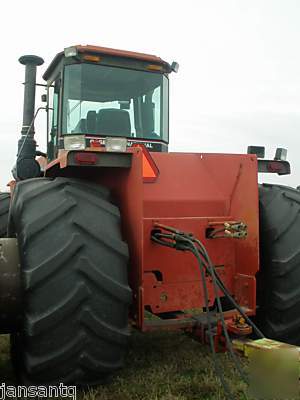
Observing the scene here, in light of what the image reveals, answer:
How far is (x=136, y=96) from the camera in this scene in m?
5.09

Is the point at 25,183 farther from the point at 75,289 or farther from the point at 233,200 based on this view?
the point at 233,200

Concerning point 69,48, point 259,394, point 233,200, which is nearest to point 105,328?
point 259,394

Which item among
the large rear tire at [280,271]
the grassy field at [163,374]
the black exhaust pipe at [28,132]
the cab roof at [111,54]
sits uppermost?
the cab roof at [111,54]

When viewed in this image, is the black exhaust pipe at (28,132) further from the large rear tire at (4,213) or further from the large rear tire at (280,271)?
the large rear tire at (280,271)

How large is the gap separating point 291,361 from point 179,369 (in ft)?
4.67

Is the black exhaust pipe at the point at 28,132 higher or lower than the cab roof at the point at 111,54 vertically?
lower

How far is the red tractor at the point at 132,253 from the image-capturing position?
2855 millimetres

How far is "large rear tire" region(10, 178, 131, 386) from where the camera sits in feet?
9.21

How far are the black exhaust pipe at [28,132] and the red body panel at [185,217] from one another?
2.11 m

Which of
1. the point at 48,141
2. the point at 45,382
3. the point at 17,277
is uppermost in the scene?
the point at 48,141

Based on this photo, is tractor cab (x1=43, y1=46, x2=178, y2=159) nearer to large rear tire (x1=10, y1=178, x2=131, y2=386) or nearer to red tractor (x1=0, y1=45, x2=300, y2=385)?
red tractor (x1=0, y1=45, x2=300, y2=385)

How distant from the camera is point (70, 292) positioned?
2844mm

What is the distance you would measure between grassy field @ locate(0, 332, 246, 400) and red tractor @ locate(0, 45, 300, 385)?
0.21 meters

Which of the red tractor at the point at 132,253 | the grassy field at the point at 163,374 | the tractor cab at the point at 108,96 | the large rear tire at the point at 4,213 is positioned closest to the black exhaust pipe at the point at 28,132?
the tractor cab at the point at 108,96
